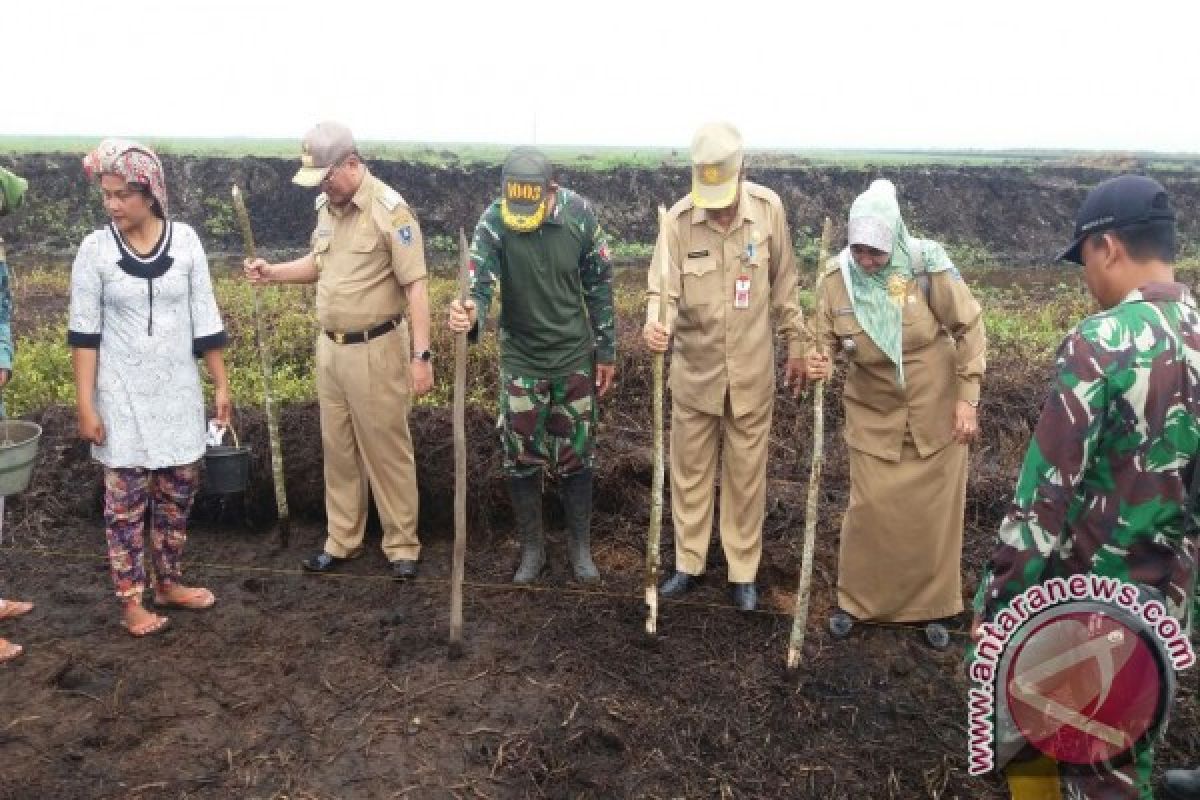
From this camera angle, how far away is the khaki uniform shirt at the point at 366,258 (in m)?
4.24

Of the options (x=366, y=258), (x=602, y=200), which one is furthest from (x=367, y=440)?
(x=602, y=200)

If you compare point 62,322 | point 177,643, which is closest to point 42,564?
point 177,643

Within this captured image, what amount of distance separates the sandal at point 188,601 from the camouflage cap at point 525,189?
2.27 meters

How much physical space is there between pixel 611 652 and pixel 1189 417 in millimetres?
2401

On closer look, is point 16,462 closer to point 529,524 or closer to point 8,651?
point 8,651

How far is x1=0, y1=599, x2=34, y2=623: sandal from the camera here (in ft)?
13.3

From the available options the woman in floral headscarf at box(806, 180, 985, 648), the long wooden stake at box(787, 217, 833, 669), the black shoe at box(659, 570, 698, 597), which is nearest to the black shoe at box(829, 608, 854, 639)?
the woman in floral headscarf at box(806, 180, 985, 648)

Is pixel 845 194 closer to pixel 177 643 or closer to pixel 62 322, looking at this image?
pixel 62 322

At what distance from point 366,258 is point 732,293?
1743 millimetres

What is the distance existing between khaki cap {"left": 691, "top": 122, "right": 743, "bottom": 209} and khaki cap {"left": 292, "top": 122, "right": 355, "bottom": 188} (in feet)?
5.36

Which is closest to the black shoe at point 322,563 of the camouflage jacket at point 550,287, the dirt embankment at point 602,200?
the camouflage jacket at point 550,287

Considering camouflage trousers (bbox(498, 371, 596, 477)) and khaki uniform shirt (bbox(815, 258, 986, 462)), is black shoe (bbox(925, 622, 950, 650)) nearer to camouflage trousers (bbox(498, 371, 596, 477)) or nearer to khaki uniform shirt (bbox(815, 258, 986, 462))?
khaki uniform shirt (bbox(815, 258, 986, 462))

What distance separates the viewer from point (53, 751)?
124 inches

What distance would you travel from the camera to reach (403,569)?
4.57 m
